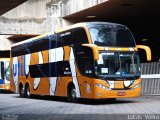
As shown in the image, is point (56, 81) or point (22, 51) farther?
point (22, 51)

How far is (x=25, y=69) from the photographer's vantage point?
27.4 metres

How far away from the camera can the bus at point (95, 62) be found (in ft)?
61.8

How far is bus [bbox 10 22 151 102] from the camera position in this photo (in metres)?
18.8

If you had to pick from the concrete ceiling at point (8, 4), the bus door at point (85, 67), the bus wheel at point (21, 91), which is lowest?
the bus wheel at point (21, 91)

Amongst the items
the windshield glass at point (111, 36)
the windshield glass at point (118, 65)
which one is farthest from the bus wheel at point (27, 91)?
the windshield glass at point (118, 65)

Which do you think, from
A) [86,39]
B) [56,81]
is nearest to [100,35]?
[86,39]

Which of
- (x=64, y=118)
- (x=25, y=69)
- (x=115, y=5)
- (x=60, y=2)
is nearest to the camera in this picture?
(x=64, y=118)

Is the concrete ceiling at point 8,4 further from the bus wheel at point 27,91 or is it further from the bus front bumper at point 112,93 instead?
the bus wheel at point 27,91

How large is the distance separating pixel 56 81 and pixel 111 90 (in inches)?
180

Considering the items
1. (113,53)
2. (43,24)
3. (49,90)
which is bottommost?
(49,90)

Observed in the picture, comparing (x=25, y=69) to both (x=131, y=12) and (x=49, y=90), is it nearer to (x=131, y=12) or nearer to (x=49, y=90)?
(x=49, y=90)

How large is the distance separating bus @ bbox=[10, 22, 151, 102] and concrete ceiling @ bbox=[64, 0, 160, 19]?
439 cm

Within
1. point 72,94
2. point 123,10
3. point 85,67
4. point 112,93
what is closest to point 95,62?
point 85,67

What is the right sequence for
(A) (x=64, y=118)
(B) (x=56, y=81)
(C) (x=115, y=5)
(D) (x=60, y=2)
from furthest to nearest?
(D) (x=60, y=2) < (C) (x=115, y=5) < (B) (x=56, y=81) < (A) (x=64, y=118)
